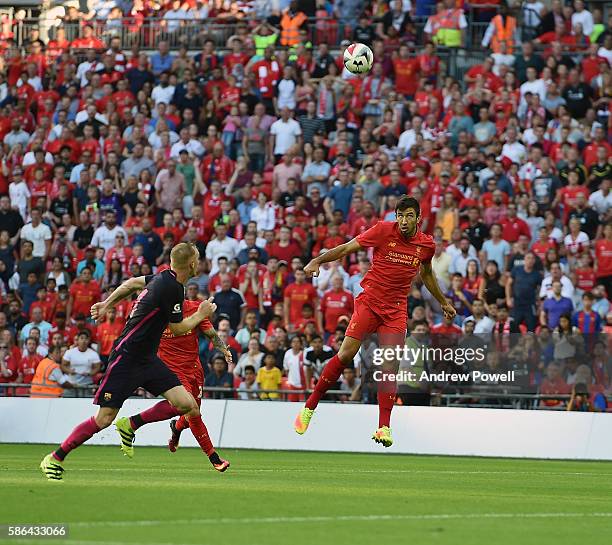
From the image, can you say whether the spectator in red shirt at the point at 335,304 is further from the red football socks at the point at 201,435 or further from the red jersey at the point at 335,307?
the red football socks at the point at 201,435

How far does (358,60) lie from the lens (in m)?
21.2

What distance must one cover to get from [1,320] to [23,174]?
5.04m

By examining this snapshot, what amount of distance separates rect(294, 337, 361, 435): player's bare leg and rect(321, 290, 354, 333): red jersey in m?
8.91

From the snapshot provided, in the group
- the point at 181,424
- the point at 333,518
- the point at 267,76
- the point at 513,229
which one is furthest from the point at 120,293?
the point at 267,76

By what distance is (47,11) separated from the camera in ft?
130

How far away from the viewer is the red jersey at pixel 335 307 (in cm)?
2559

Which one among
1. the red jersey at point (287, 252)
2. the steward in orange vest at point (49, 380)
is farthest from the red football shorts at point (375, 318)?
the red jersey at point (287, 252)

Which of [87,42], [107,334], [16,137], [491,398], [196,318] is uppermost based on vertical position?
[196,318]

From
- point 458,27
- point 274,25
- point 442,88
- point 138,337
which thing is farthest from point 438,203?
point 138,337

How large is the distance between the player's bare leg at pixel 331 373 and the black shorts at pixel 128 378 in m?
2.97

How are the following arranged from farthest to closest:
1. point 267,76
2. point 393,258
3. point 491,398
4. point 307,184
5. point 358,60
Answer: point 267,76 → point 307,184 → point 491,398 → point 358,60 → point 393,258

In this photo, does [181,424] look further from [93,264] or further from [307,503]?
[93,264]

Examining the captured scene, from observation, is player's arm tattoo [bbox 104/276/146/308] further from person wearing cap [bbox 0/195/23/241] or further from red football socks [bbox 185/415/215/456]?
person wearing cap [bbox 0/195/23/241]

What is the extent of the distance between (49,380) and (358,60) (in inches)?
321
